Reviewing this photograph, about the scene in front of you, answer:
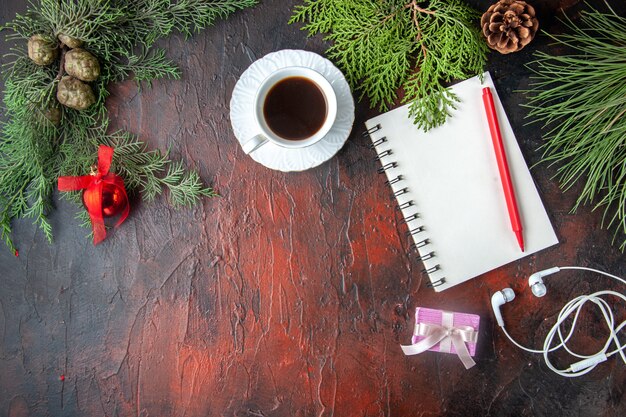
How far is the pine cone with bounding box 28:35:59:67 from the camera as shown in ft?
2.84

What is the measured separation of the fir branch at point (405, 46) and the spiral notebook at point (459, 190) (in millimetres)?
35

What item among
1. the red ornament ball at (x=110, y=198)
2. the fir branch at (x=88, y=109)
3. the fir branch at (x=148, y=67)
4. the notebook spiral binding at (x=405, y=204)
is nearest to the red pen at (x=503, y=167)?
the notebook spiral binding at (x=405, y=204)

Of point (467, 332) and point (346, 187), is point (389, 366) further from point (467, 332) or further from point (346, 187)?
point (346, 187)

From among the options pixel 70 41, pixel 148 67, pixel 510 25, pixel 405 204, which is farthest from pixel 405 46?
pixel 70 41

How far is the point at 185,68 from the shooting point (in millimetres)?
949

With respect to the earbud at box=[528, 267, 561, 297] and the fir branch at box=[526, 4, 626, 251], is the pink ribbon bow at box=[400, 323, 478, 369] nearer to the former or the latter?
the earbud at box=[528, 267, 561, 297]

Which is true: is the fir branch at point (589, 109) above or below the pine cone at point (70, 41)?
below

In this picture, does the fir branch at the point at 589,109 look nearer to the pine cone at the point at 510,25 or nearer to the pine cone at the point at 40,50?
the pine cone at the point at 510,25

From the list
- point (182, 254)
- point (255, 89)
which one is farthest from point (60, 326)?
point (255, 89)

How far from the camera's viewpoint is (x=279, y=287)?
0.95m

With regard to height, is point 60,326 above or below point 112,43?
below

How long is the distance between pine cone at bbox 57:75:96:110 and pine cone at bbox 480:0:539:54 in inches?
28.0

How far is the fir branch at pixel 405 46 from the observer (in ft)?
2.96

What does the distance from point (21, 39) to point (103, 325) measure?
1.82ft
